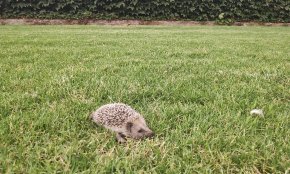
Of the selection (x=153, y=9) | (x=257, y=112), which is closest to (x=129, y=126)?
(x=257, y=112)

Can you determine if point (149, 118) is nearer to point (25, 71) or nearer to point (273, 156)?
point (273, 156)

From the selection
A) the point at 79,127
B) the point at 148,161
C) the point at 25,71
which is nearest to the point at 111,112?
the point at 79,127

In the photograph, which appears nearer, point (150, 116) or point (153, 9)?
point (150, 116)

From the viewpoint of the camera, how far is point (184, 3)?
60.3 ft

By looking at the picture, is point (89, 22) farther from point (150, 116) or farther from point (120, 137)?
point (120, 137)

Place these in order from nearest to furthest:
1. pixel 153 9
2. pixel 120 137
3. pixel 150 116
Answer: pixel 120 137 → pixel 150 116 → pixel 153 9

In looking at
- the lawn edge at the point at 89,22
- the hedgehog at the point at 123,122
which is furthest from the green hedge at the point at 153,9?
the hedgehog at the point at 123,122

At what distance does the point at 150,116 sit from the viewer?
2.81 metres

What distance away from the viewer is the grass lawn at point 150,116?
208 cm

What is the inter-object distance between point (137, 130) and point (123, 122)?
13cm

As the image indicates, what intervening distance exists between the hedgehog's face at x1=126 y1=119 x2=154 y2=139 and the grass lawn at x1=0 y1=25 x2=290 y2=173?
84 mm

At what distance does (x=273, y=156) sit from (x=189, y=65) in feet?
10.0

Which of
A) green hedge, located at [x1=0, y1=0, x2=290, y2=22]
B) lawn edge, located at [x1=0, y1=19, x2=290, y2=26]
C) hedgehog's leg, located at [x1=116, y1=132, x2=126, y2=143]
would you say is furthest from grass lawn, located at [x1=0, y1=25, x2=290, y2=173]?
green hedge, located at [x1=0, y1=0, x2=290, y2=22]

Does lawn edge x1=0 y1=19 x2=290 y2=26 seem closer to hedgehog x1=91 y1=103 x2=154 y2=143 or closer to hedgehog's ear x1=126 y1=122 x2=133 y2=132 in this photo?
hedgehog x1=91 y1=103 x2=154 y2=143
